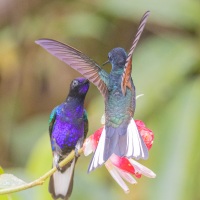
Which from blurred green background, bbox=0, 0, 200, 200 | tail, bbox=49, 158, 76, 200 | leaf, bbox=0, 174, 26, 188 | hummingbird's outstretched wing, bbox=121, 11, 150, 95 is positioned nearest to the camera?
hummingbird's outstretched wing, bbox=121, 11, 150, 95

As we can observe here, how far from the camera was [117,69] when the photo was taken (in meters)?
1.04

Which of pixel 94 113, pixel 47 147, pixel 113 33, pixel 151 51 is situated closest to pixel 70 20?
pixel 113 33

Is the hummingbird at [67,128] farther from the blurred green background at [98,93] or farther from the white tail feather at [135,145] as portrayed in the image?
the blurred green background at [98,93]

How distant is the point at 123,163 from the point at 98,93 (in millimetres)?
2004

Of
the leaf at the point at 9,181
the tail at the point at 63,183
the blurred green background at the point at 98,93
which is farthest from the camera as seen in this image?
the blurred green background at the point at 98,93

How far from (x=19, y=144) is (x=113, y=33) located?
0.74m

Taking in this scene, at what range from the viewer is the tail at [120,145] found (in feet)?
2.91

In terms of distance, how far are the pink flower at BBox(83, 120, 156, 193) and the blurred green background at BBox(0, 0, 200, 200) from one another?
0.56 metres

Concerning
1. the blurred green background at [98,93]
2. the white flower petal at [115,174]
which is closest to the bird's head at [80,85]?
the white flower petal at [115,174]

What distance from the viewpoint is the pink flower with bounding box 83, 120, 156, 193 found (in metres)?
0.99

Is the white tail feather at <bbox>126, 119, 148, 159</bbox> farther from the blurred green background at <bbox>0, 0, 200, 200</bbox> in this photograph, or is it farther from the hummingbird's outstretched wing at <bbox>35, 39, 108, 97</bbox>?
the blurred green background at <bbox>0, 0, 200, 200</bbox>

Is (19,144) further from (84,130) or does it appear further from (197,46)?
(84,130)

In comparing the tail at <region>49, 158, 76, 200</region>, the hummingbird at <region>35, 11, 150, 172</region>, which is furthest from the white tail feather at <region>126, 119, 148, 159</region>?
the tail at <region>49, 158, 76, 200</region>

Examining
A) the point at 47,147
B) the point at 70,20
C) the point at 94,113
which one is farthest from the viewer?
the point at 70,20
